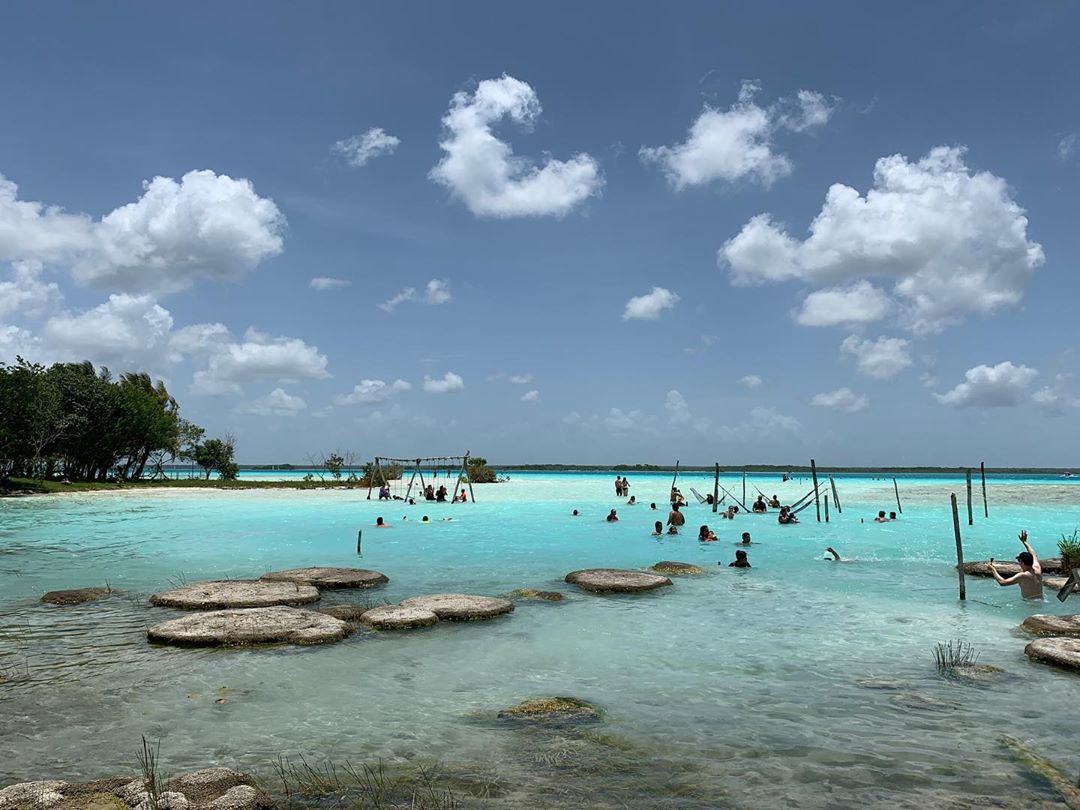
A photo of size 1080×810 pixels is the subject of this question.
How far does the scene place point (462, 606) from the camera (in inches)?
599

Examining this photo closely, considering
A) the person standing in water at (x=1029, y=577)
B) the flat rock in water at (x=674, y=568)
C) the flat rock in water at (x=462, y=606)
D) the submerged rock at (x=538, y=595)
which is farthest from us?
the flat rock in water at (x=674, y=568)

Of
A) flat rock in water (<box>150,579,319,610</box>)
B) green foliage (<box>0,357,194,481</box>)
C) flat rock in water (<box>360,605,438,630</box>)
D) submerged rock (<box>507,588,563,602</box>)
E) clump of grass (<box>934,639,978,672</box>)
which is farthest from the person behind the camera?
green foliage (<box>0,357,194,481</box>)

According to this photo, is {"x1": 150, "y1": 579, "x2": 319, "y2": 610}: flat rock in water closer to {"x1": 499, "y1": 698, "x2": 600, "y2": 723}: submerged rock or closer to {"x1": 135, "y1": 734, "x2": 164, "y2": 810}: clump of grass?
{"x1": 135, "y1": 734, "x2": 164, "y2": 810}: clump of grass

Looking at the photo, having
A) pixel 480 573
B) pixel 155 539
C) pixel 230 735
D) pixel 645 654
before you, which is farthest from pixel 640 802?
pixel 155 539

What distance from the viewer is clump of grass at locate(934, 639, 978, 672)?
1148 cm

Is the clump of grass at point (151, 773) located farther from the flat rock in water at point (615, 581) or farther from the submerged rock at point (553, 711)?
the flat rock in water at point (615, 581)

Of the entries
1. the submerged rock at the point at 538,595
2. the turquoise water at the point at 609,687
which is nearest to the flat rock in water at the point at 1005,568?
the turquoise water at the point at 609,687

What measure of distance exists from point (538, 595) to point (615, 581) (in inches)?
93.6

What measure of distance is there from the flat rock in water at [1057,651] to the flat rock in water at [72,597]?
1980 centimetres

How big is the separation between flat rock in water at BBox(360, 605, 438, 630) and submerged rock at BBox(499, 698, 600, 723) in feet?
16.3

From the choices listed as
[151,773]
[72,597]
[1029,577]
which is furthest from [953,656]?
[72,597]

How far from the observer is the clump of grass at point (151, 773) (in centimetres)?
614

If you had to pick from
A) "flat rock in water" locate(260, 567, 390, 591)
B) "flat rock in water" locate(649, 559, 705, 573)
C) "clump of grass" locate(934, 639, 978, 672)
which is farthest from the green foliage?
"clump of grass" locate(934, 639, 978, 672)

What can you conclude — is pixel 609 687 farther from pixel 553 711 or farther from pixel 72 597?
pixel 72 597
